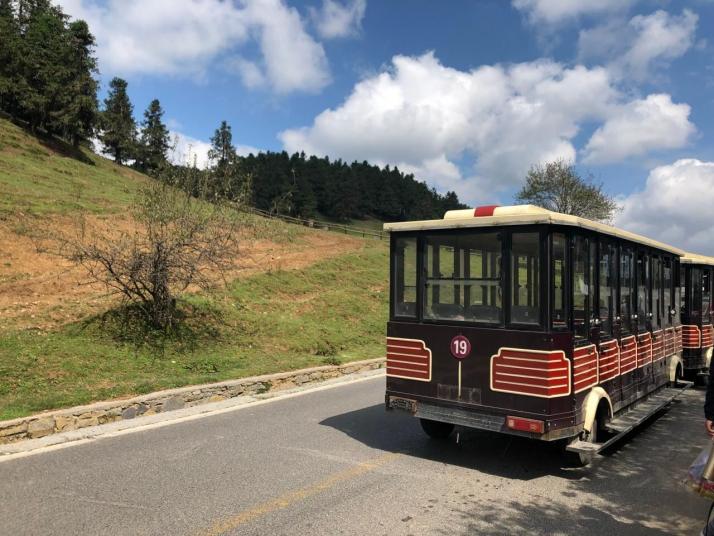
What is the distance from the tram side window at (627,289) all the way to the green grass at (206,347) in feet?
21.6

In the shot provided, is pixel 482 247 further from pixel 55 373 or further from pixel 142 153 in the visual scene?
pixel 142 153

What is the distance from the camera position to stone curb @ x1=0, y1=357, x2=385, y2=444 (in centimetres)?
686

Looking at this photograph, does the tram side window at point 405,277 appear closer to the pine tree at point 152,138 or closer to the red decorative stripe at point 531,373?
the red decorative stripe at point 531,373

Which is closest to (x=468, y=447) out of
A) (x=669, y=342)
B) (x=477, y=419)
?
(x=477, y=419)

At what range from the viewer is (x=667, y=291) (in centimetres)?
890

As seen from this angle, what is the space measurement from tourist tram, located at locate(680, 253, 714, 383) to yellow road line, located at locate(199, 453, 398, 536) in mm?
7946

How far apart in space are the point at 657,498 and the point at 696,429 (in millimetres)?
3366

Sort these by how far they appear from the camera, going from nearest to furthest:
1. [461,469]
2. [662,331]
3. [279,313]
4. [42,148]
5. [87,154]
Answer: [461,469] → [662,331] → [279,313] → [42,148] → [87,154]

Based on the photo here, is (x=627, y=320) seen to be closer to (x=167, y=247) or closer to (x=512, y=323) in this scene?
(x=512, y=323)

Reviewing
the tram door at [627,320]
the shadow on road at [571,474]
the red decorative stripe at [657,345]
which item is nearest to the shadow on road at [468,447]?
the shadow on road at [571,474]

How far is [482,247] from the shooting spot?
6.11 m

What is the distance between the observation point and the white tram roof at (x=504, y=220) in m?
5.52

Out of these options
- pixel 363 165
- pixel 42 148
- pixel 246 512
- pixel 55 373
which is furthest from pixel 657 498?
pixel 363 165

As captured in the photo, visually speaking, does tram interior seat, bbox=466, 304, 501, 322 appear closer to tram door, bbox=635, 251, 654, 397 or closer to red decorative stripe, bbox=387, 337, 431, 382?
red decorative stripe, bbox=387, 337, 431, 382
